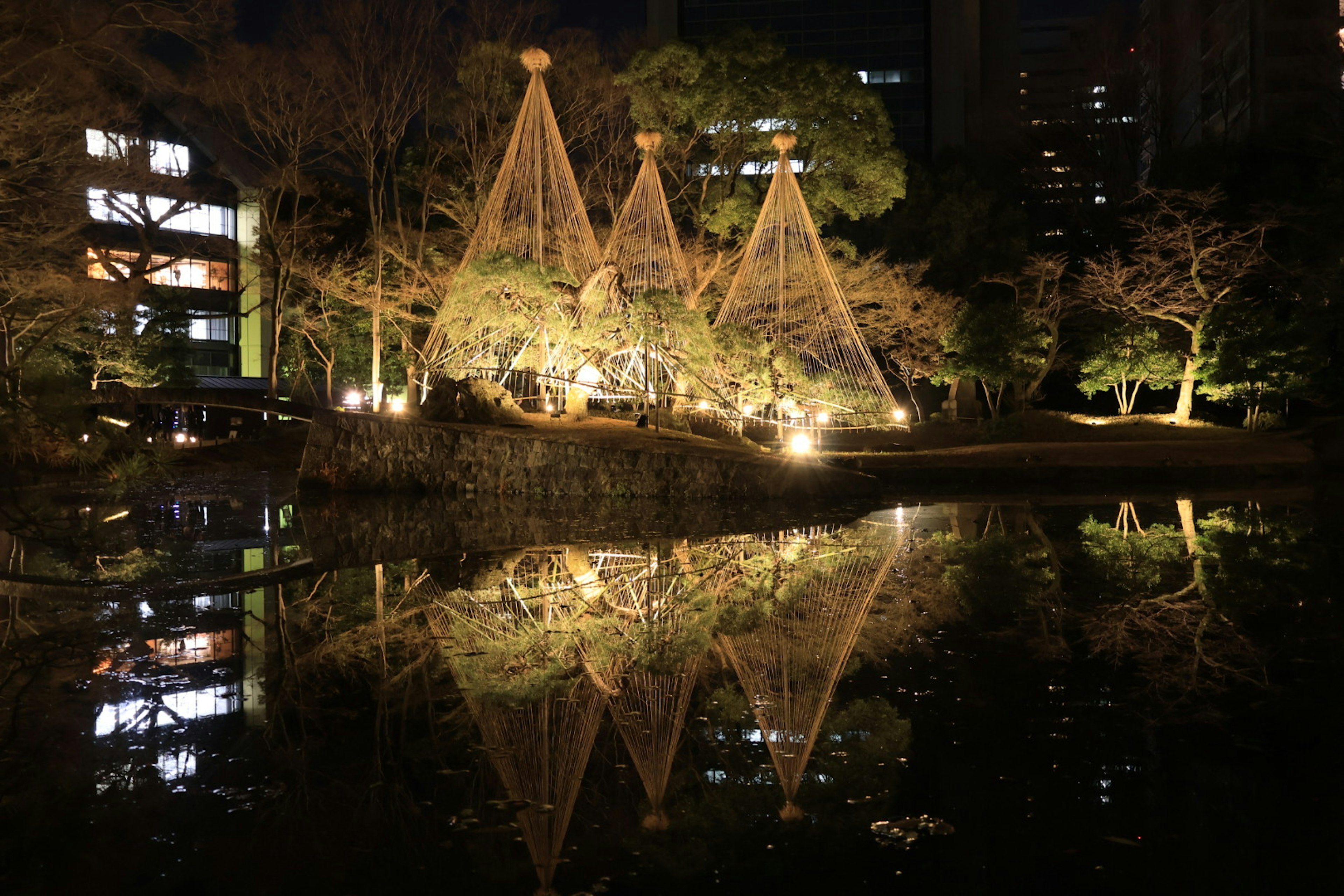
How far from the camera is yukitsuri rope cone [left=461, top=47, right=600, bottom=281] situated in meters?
18.8

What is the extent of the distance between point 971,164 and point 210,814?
112ft

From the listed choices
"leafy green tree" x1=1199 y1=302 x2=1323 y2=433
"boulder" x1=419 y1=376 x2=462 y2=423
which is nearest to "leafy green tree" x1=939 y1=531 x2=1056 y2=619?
"boulder" x1=419 y1=376 x2=462 y2=423

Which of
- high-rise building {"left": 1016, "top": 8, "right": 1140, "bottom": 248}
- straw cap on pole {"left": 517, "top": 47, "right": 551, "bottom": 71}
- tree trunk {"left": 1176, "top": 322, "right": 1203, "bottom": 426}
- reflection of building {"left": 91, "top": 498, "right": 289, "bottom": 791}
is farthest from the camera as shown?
high-rise building {"left": 1016, "top": 8, "right": 1140, "bottom": 248}

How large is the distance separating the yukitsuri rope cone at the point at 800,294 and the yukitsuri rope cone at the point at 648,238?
131 centimetres

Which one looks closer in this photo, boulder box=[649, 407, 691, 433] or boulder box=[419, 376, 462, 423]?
boulder box=[419, 376, 462, 423]

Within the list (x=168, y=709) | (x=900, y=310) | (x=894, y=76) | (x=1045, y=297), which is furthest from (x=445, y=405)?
(x=894, y=76)

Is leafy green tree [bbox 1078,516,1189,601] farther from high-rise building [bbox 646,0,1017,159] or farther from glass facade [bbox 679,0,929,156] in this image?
glass facade [bbox 679,0,929,156]

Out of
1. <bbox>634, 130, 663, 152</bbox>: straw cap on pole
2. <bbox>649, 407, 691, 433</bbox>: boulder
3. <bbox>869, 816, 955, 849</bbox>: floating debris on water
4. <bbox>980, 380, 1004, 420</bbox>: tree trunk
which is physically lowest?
<bbox>869, 816, 955, 849</bbox>: floating debris on water

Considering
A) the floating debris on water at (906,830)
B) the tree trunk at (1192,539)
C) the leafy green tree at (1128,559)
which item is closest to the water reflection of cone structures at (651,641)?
the floating debris on water at (906,830)

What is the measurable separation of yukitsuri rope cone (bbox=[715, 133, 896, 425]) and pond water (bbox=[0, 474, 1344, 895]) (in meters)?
9.60

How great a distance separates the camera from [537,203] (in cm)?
1884

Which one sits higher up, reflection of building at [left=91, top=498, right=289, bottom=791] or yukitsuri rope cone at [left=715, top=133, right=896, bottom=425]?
yukitsuri rope cone at [left=715, top=133, right=896, bottom=425]

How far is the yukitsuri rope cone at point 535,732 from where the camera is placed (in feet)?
12.1

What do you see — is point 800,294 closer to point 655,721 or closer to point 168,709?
point 655,721
